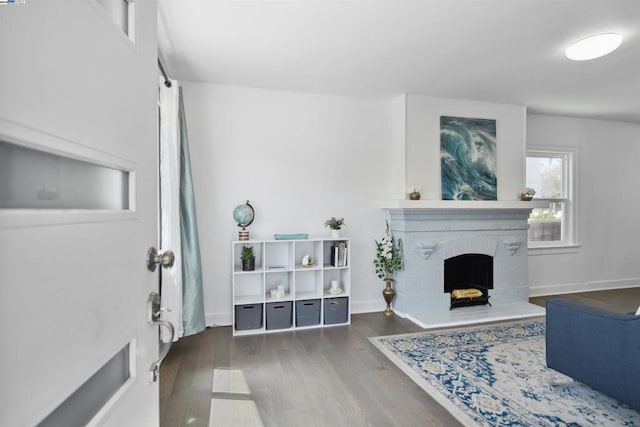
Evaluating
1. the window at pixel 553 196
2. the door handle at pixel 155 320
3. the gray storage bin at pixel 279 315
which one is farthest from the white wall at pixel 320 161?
the door handle at pixel 155 320

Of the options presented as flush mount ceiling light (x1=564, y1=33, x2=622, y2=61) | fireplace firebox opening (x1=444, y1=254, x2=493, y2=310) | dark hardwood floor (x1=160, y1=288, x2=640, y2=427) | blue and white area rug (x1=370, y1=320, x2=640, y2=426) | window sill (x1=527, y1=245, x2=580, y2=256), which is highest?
flush mount ceiling light (x1=564, y1=33, x2=622, y2=61)

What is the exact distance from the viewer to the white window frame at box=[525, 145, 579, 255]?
4883 millimetres

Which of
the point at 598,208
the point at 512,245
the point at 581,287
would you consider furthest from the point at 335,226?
the point at 598,208

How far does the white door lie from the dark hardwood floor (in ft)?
4.53

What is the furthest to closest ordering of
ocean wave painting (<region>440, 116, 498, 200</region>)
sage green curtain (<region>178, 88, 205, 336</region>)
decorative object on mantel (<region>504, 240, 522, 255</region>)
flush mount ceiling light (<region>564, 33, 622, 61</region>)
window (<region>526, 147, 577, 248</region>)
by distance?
window (<region>526, 147, 577, 248</region>), decorative object on mantel (<region>504, 240, 522, 255</region>), ocean wave painting (<region>440, 116, 498, 200</region>), sage green curtain (<region>178, 88, 205, 336</region>), flush mount ceiling light (<region>564, 33, 622, 61</region>)

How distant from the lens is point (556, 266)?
16.0 feet

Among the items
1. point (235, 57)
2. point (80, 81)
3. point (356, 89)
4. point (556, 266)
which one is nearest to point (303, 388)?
point (80, 81)

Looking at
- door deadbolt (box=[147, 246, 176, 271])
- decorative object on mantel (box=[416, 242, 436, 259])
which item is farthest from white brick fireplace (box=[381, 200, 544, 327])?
door deadbolt (box=[147, 246, 176, 271])

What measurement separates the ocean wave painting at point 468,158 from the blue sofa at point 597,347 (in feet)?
6.70

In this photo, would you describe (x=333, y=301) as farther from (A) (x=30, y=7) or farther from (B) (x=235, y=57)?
(A) (x=30, y=7)

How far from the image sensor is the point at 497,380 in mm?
2385

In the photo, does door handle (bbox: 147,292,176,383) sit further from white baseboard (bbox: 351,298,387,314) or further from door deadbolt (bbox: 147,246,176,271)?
white baseboard (bbox: 351,298,387,314)

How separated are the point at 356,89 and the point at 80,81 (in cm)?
344

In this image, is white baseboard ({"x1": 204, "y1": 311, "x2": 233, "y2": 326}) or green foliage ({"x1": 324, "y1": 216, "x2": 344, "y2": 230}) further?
green foliage ({"x1": 324, "y1": 216, "x2": 344, "y2": 230})
